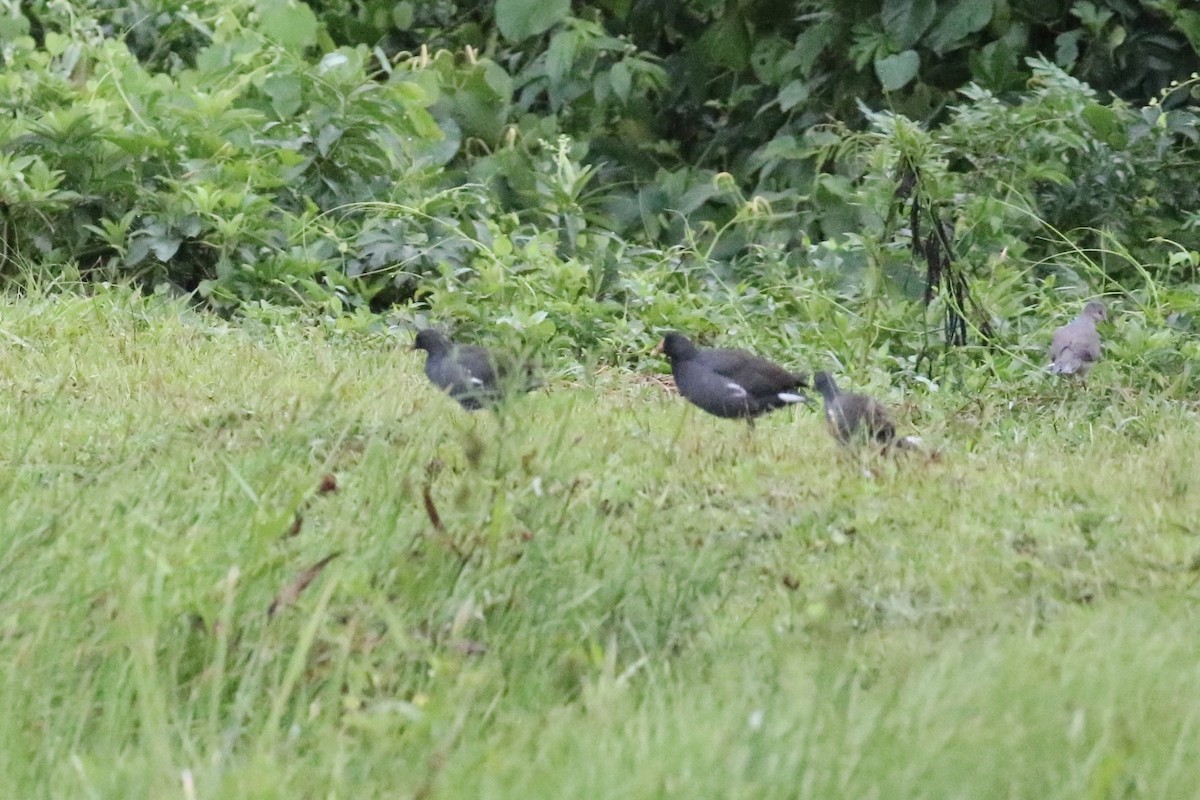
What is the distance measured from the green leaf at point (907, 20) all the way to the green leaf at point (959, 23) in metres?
0.08

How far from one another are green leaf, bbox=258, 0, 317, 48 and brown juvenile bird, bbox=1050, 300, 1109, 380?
5486 mm

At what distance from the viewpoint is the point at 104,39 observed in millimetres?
11344

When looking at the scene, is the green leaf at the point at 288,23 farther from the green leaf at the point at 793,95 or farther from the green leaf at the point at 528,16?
the green leaf at the point at 793,95

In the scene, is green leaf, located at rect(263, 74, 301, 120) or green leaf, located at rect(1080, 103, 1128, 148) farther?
green leaf, located at rect(263, 74, 301, 120)

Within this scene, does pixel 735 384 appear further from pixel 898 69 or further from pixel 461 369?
pixel 898 69

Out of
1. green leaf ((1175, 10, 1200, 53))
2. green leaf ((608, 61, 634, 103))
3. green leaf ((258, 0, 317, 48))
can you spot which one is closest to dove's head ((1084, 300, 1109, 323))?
green leaf ((1175, 10, 1200, 53))

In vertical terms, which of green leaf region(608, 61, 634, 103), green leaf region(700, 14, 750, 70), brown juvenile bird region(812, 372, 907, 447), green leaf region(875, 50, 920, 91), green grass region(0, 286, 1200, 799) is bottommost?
green leaf region(608, 61, 634, 103)

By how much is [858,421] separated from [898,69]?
4.92 meters

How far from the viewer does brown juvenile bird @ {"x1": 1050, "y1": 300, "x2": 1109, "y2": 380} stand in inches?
286

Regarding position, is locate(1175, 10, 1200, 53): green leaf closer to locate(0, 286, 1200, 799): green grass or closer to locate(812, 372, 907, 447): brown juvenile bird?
locate(0, 286, 1200, 799): green grass

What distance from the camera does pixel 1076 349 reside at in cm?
732

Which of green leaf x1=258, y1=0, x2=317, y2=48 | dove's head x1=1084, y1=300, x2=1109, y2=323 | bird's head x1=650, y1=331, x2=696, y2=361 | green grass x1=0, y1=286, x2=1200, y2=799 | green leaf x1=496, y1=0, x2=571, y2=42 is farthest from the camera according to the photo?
green leaf x1=496, y1=0, x2=571, y2=42

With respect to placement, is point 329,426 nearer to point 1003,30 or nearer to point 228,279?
point 228,279

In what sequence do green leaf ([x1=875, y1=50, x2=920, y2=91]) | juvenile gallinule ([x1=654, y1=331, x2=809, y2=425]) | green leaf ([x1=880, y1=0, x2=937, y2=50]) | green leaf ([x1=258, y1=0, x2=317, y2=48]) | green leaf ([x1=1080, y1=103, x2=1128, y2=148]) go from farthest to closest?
green leaf ([x1=258, y1=0, x2=317, y2=48]) → green leaf ([x1=880, y1=0, x2=937, y2=50]) → green leaf ([x1=875, y1=50, x2=920, y2=91]) → green leaf ([x1=1080, y1=103, x2=1128, y2=148]) → juvenile gallinule ([x1=654, y1=331, x2=809, y2=425])
